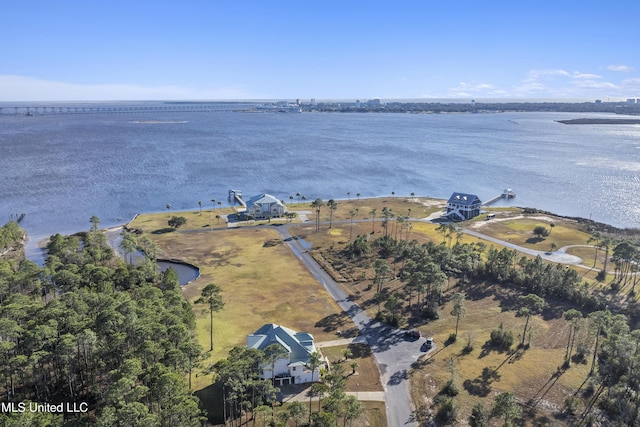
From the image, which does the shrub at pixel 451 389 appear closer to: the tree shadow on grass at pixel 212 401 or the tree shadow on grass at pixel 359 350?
the tree shadow on grass at pixel 359 350

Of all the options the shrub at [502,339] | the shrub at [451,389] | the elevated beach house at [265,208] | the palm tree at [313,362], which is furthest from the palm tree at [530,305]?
the elevated beach house at [265,208]

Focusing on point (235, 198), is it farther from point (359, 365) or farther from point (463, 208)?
point (359, 365)

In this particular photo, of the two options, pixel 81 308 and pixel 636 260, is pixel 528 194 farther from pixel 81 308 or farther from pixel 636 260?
pixel 81 308

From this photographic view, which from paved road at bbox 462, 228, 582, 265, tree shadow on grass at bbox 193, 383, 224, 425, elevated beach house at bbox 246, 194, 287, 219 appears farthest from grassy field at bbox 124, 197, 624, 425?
elevated beach house at bbox 246, 194, 287, 219

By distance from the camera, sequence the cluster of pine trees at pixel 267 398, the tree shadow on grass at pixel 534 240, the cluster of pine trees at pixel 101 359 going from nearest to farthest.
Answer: the cluster of pine trees at pixel 101 359
the cluster of pine trees at pixel 267 398
the tree shadow on grass at pixel 534 240

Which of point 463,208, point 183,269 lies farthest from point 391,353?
point 463,208

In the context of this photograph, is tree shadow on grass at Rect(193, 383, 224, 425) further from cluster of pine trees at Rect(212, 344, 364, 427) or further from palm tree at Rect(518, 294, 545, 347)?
palm tree at Rect(518, 294, 545, 347)
